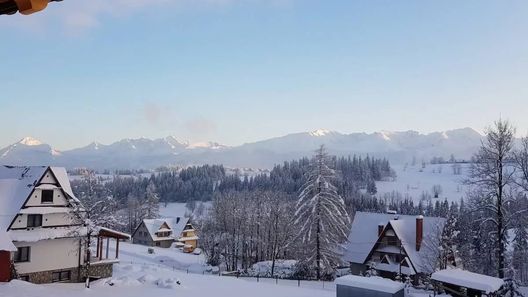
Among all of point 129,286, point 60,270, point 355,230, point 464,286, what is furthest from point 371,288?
point 355,230

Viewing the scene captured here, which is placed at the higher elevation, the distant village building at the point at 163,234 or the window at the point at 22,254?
the window at the point at 22,254

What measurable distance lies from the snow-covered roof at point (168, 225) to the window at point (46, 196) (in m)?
63.6

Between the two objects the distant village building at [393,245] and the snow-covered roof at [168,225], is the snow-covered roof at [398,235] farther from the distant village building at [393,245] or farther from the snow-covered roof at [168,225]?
the snow-covered roof at [168,225]

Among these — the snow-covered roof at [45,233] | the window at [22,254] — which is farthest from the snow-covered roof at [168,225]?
the window at [22,254]

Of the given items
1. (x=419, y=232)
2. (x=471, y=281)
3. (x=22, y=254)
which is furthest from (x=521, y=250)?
(x=22, y=254)

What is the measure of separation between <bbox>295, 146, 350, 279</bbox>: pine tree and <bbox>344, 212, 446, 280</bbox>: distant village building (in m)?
4.50

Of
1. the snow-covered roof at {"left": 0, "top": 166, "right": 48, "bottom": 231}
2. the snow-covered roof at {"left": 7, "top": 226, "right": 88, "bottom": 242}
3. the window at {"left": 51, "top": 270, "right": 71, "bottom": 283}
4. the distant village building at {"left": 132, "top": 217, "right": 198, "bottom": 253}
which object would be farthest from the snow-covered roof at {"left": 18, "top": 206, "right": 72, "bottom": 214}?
the distant village building at {"left": 132, "top": 217, "right": 198, "bottom": 253}

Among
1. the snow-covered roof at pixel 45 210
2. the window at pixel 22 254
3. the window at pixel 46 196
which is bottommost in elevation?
the window at pixel 22 254

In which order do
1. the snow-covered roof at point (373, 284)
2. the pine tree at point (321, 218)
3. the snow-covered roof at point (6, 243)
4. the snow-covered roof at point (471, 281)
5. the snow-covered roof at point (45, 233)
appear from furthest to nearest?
1. the pine tree at point (321, 218)
2. the snow-covered roof at point (45, 233)
3. the snow-covered roof at point (6, 243)
4. the snow-covered roof at point (373, 284)
5. the snow-covered roof at point (471, 281)

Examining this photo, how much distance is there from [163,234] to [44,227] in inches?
2647

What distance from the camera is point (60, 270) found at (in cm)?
3009

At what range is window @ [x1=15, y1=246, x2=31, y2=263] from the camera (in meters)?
28.1

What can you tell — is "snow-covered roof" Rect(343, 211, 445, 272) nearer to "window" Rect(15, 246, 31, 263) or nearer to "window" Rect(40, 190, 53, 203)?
"window" Rect(40, 190, 53, 203)

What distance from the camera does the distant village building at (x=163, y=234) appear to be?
303 feet
